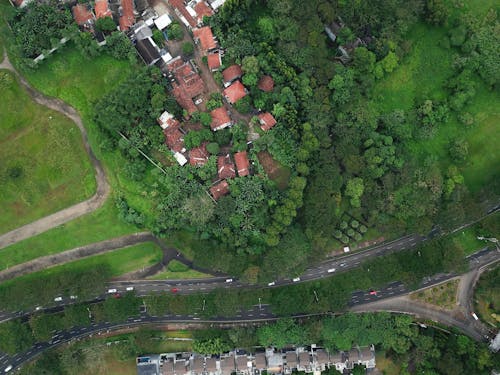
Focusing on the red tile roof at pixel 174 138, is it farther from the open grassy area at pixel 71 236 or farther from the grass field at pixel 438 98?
the grass field at pixel 438 98

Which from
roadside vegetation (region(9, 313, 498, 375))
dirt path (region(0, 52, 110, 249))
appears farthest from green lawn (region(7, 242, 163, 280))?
roadside vegetation (region(9, 313, 498, 375))

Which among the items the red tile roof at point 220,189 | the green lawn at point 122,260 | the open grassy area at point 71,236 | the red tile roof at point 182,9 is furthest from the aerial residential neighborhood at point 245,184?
the red tile roof at point 182,9

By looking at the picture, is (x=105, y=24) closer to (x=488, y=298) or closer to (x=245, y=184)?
(x=245, y=184)

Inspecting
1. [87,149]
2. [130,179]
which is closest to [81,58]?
[87,149]

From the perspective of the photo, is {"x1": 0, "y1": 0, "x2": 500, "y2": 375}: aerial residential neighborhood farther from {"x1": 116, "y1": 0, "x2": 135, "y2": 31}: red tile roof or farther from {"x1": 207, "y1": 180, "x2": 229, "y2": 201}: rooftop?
Answer: {"x1": 116, "y1": 0, "x2": 135, "y2": 31}: red tile roof

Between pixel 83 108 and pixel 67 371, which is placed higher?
pixel 83 108

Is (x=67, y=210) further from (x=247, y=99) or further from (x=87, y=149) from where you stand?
(x=247, y=99)
